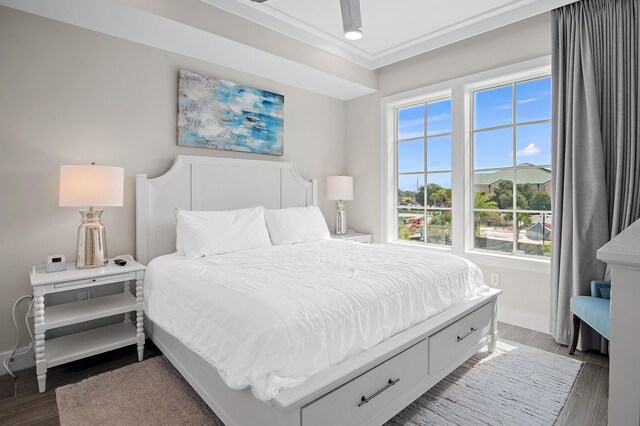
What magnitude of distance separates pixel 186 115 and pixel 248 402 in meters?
2.57

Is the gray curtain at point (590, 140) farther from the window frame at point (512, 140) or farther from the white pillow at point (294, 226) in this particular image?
the white pillow at point (294, 226)

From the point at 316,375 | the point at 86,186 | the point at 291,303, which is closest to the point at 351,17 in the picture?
the point at 291,303

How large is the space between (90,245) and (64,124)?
3.10ft

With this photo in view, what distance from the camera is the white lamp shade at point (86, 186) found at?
231 cm

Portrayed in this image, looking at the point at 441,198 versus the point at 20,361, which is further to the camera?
the point at 441,198

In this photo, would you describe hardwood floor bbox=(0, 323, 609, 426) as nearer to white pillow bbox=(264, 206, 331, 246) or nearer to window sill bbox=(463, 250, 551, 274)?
window sill bbox=(463, 250, 551, 274)

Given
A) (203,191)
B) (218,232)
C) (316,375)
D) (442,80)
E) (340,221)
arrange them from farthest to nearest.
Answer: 1. (340,221)
2. (442,80)
3. (203,191)
4. (218,232)
5. (316,375)

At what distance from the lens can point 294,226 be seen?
335cm

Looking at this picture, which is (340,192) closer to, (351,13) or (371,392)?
(351,13)

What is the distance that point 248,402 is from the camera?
1.47 meters

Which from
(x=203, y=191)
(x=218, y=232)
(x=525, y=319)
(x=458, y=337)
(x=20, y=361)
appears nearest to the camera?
(x=458, y=337)

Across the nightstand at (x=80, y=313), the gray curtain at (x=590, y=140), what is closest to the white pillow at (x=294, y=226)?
the nightstand at (x=80, y=313)

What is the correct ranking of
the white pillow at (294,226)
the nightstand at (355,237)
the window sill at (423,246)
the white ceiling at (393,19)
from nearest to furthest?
the white ceiling at (393,19) < the white pillow at (294,226) < the window sill at (423,246) < the nightstand at (355,237)

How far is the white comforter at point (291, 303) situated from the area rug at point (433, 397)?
0.39 meters
